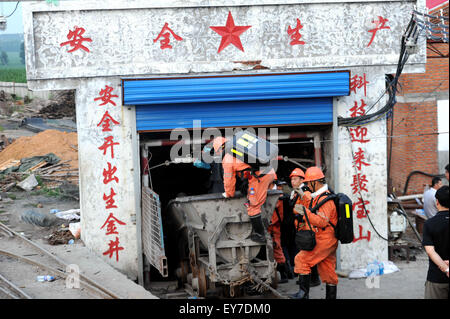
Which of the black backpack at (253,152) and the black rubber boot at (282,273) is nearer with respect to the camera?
the black backpack at (253,152)

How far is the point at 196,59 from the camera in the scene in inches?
385

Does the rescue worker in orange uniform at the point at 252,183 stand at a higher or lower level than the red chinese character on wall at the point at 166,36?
lower

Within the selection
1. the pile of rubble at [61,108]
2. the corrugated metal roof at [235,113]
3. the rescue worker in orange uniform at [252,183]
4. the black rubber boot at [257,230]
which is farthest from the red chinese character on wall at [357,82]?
the pile of rubble at [61,108]

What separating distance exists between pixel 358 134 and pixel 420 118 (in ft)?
17.1

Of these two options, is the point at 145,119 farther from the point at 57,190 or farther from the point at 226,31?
A: the point at 57,190

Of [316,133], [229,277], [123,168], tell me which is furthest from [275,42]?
[229,277]

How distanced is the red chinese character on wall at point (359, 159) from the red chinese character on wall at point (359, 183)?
0.15 meters

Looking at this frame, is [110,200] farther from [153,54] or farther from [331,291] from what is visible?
[331,291]

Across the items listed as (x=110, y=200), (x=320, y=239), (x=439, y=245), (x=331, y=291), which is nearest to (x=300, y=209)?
(x=320, y=239)

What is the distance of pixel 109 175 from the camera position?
9891 mm

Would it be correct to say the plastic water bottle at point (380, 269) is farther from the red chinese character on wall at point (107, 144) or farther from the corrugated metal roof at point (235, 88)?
the red chinese character on wall at point (107, 144)

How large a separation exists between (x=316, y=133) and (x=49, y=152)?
1177 cm

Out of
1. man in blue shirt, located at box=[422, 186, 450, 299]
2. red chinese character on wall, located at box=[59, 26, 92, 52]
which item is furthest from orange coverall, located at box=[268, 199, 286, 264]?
red chinese character on wall, located at box=[59, 26, 92, 52]

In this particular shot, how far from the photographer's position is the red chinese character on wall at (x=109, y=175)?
32.4 feet
